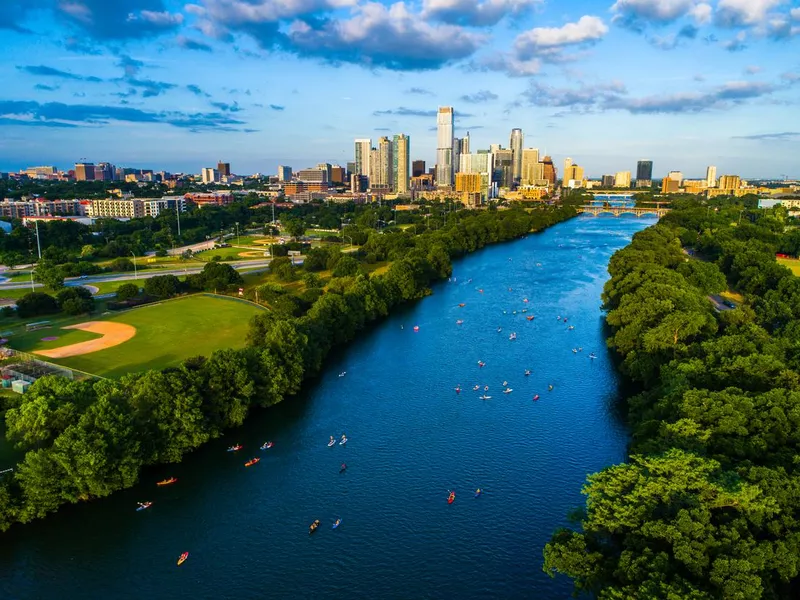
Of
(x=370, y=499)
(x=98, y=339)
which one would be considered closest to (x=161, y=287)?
(x=98, y=339)

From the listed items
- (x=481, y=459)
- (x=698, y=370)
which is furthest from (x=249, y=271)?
(x=698, y=370)

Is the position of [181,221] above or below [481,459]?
above

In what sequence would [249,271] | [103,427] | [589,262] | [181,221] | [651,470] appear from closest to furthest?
[651,470], [103,427], [249,271], [589,262], [181,221]

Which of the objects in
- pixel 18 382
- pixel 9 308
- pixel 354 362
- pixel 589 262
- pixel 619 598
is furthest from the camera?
pixel 589 262

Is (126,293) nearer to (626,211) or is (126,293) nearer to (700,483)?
(700,483)

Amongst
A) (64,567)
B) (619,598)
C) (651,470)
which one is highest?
(651,470)

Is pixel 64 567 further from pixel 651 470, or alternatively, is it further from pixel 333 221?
pixel 333 221

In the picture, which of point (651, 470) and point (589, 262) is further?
point (589, 262)

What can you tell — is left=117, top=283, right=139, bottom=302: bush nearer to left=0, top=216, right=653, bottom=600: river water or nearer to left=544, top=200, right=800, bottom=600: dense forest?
left=0, top=216, right=653, bottom=600: river water
